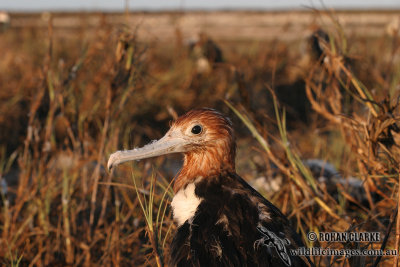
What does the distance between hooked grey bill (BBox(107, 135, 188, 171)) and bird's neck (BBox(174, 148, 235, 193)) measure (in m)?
0.07

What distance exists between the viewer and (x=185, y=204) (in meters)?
1.83

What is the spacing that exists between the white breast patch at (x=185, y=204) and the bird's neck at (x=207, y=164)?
46 mm

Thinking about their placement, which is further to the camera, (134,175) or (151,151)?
(134,175)

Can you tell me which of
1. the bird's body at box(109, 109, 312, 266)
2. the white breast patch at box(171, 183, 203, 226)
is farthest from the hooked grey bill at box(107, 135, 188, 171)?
the white breast patch at box(171, 183, 203, 226)

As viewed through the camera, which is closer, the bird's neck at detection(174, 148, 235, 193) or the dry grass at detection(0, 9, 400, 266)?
the bird's neck at detection(174, 148, 235, 193)

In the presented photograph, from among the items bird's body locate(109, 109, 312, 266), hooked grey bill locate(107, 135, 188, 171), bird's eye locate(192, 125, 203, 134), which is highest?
bird's eye locate(192, 125, 203, 134)

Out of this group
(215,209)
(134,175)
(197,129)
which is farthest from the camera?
(134,175)

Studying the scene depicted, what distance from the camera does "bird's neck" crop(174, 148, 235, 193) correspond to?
1.91 metres

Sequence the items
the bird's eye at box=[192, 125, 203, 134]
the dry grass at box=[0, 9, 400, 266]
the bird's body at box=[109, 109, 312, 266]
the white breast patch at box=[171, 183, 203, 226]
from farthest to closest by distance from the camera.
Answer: the dry grass at box=[0, 9, 400, 266], the bird's eye at box=[192, 125, 203, 134], the white breast patch at box=[171, 183, 203, 226], the bird's body at box=[109, 109, 312, 266]

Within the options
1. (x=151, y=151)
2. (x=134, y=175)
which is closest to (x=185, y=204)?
(x=151, y=151)

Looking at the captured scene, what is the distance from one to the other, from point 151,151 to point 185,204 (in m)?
0.23

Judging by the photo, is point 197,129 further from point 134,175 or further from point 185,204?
point 134,175

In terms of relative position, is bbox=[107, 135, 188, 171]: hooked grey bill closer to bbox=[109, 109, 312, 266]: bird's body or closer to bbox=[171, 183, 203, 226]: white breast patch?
bbox=[109, 109, 312, 266]: bird's body

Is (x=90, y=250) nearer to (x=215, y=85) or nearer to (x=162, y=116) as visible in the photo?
(x=162, y=116)
